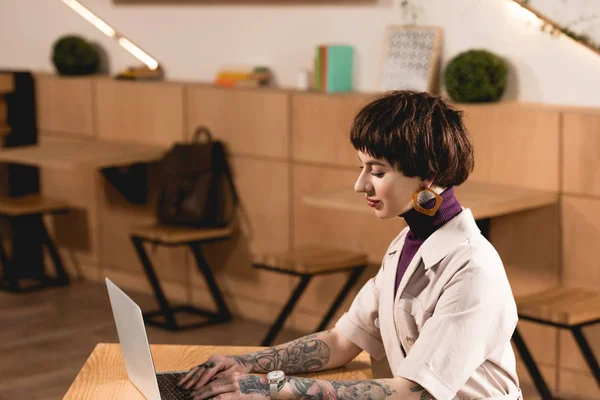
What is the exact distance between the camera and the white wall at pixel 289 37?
430 cm

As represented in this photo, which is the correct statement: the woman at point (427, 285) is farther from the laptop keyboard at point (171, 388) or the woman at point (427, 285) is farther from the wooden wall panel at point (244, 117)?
the wooden wall panel at point (244, 117)

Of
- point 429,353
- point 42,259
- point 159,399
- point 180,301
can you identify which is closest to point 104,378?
point 159,399

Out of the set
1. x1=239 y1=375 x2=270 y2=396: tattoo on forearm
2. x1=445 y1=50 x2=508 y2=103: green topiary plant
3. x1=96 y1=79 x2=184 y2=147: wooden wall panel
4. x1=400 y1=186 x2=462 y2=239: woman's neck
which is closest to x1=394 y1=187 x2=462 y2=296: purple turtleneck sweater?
x1=400 y1=186 x2=462 y2=239: woman's neck

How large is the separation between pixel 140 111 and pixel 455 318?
422 centimetres

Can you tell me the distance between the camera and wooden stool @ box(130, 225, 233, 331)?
17.0 ft

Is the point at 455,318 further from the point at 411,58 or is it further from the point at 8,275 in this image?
the point at 8,275

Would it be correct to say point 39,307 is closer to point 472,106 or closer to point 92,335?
point 92,335

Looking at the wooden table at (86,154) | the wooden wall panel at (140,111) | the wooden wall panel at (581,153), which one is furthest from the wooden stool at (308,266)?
the wooden wall panel at (140,111)

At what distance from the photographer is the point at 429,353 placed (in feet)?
6.17

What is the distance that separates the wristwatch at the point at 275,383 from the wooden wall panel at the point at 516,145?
8.04 ft

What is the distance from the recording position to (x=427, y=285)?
200cm

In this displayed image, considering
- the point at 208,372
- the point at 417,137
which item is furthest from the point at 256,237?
the point at 417,137

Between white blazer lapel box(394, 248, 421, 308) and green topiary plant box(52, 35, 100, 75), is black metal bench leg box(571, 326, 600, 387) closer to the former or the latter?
white blazer lapel box(394, 248, 421, 308)

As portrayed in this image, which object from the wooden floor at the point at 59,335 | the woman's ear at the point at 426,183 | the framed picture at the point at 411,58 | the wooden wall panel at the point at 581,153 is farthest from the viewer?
the framed picture at the point at 411,58
